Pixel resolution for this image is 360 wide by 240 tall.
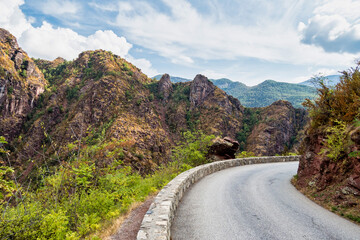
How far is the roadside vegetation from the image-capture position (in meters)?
4.15

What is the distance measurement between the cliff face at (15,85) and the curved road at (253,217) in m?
97.2

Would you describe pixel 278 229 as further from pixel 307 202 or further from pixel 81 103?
pixel 81 103

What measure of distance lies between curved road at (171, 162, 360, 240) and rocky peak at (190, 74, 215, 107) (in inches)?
4624

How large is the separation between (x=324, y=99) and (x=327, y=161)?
11.4 feet

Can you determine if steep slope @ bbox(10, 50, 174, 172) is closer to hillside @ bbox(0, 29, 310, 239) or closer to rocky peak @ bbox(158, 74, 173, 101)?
hillside @ bbox(0, 29, 310, 239)

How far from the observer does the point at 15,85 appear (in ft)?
289

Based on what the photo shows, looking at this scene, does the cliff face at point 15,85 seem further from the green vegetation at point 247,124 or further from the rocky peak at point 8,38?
the green vegetation at point 247,124

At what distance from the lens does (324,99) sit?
10.2 metres

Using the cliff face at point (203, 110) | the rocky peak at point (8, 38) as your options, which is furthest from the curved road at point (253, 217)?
the rocky peak at point (8, 38)

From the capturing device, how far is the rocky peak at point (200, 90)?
127 meters

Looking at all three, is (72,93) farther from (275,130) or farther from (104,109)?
(275,130)

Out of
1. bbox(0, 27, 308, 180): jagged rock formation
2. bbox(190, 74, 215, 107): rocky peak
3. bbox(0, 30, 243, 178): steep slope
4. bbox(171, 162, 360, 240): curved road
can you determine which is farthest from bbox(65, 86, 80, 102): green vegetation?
bbox(171, 162, 360, 240): curved road

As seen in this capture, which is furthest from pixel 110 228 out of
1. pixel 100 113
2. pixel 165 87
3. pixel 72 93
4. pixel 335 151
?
pixel 165 87

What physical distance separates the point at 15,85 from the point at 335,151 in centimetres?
11334
